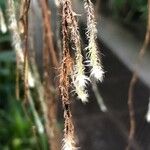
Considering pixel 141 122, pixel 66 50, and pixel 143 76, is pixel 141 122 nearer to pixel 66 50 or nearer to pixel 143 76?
pixel 143 76

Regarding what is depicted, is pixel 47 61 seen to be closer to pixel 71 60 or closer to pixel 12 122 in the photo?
pixel 71 60

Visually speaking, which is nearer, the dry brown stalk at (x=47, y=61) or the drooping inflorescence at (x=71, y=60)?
the drooping inflorescence at (x=71, y=60)

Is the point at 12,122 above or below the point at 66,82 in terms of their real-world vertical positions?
below

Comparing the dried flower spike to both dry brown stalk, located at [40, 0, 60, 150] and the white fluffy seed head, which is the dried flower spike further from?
dry brown stalk, located at [40, 0, 60, 150]

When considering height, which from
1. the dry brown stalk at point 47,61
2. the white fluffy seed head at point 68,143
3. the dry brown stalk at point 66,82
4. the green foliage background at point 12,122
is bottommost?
the green foliage background at point 12,122

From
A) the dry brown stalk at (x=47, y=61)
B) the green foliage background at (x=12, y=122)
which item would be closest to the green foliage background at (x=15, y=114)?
the green foliage background at (x=12, y=122)

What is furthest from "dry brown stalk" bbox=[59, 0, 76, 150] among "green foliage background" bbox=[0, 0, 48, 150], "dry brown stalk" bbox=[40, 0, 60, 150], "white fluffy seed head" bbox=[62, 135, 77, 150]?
"green foliage background" bbox=[0, 0, 48, 150]

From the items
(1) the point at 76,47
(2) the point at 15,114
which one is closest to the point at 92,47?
(1) the point at 76,47

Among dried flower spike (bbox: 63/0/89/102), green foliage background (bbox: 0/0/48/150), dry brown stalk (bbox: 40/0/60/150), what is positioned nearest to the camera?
dried flower spike (bbox: 63/0/89/102)

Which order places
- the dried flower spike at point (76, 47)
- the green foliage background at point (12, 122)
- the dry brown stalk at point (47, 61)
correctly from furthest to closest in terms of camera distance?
1. the green foliage background at point (12, 122)
2. the dry brown stalk at point (47, 61)
3. the dried flower spike at point (76, 47)

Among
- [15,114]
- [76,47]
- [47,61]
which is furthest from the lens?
[15,114]

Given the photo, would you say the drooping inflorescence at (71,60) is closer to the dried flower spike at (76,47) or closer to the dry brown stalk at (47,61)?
the dried flower spike at (76,47)
